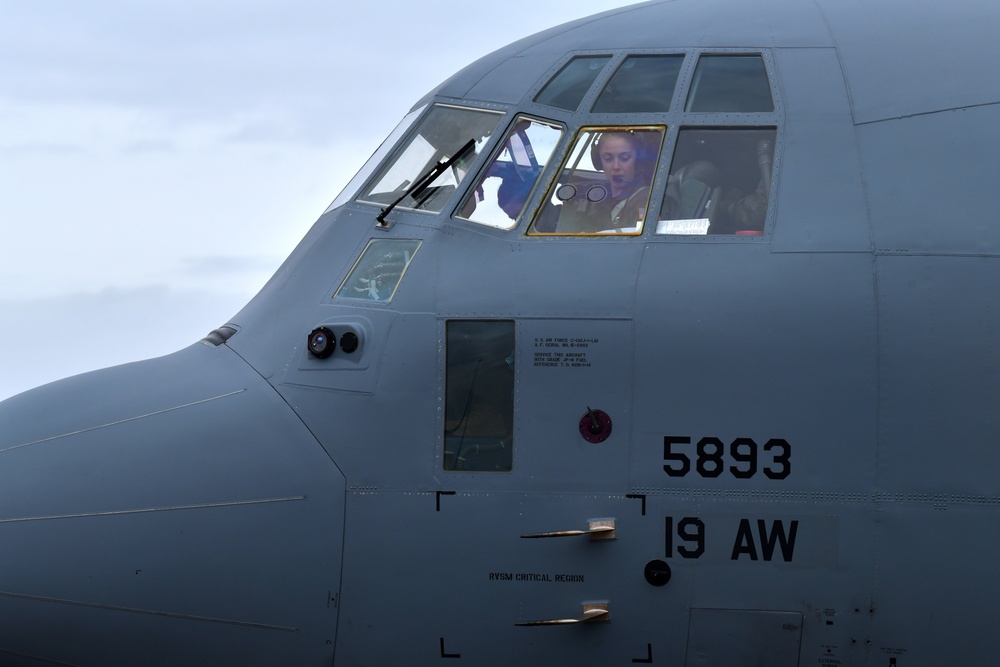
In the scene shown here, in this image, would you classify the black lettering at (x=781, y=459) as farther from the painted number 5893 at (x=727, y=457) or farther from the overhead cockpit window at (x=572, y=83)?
the overhead cockpit window at (x=572, y=83)

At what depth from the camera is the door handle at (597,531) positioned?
6.98 m

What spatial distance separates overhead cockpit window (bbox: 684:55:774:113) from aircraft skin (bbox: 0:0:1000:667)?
0.16 m

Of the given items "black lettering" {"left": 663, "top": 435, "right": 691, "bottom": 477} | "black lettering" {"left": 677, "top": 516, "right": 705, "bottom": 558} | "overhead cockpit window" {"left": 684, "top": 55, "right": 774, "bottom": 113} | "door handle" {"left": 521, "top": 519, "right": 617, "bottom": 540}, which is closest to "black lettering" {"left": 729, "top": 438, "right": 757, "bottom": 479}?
"black lettering" {"left": 663, "top": 435, "right": 691, "bottom": 477}

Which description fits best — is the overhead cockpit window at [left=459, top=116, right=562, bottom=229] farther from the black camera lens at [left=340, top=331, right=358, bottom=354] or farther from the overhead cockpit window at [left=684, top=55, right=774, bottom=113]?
the black camera lens at [left=340, top=331, right=358, bottom=354]

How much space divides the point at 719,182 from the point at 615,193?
0.66 metres

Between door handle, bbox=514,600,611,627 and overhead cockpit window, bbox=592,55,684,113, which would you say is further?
overhead cockpit window, bbox=592,55,684,113

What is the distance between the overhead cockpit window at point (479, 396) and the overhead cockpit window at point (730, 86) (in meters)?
1.96

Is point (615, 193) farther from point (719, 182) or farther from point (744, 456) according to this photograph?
point (744, 456)

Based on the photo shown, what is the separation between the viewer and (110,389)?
766cm

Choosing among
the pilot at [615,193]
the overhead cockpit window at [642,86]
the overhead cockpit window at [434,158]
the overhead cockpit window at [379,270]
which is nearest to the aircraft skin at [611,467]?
the pilot at [615,193]

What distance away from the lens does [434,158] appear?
8.19 meters

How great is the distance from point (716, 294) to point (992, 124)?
218 cm

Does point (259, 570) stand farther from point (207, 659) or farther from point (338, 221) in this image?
point (338, 221)

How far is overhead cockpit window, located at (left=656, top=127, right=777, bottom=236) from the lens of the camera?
736 cm
